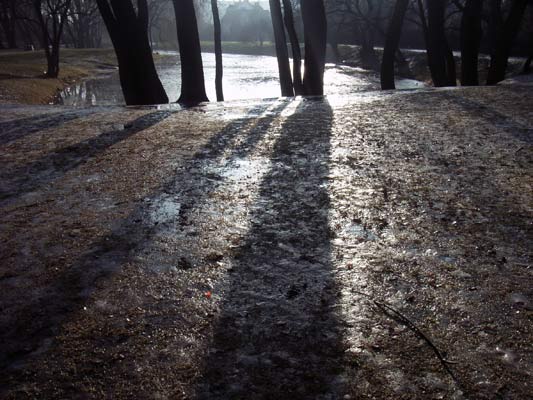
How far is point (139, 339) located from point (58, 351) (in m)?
0.27

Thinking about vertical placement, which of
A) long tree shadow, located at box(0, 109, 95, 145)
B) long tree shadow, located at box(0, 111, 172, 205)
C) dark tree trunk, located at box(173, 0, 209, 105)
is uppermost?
dark tree trunk, located at box(173, 0, 209, 105)

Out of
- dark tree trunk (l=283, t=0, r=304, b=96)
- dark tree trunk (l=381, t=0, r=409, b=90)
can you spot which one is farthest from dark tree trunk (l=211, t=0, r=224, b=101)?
dark tree trunk (l=381, t=0, r=409, b=90)

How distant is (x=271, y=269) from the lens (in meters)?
1.83

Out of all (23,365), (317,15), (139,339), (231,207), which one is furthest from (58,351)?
(317,15)

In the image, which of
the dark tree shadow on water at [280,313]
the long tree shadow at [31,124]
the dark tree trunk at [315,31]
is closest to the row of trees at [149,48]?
the dark tree trunk at [315,31]

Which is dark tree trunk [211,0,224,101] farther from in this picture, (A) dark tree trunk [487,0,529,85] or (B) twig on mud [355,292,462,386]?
(B) twig on mud [355,292,462,386]

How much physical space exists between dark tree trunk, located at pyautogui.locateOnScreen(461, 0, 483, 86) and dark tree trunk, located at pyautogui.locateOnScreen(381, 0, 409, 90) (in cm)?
143

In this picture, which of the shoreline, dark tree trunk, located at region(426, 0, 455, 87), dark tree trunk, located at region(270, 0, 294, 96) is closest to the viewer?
dark tree trunk, located at region(426, 0, 455, 87)

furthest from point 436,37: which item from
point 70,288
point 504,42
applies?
point 70,288

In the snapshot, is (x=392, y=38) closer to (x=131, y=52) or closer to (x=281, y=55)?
(x=281, y=55)

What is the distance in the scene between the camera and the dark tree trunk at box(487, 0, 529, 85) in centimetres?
959

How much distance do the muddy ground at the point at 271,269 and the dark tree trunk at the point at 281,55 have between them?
23.6 feet

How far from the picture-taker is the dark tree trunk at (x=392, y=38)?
9.30 m

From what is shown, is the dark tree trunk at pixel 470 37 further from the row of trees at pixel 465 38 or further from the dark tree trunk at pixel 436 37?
the dark tree trunk at pixel 436 37
